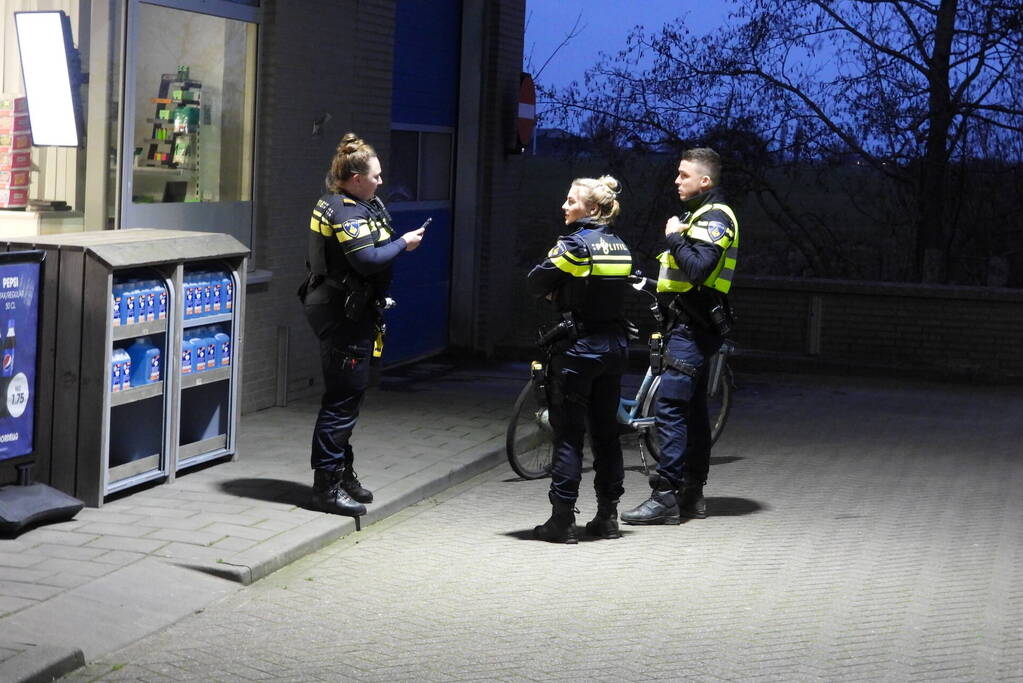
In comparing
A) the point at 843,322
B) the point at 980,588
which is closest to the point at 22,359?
the point at 980,588

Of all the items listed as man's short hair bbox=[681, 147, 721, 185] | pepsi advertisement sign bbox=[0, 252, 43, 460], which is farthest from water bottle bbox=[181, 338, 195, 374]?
man's short hair bbox=[681, 147, 721, 185]

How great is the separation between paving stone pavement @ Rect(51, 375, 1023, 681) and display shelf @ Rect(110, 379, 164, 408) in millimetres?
1492

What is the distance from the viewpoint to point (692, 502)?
28.6 feet

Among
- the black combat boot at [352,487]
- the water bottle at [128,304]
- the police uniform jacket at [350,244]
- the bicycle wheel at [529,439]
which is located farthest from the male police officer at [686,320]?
the water bottle at [128,304]

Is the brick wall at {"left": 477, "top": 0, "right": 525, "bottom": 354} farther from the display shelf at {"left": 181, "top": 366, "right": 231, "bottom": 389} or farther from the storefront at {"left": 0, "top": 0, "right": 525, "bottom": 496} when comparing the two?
the display shelf at {"left": 181, "top": 366, "right": 231, "bottom": 389}

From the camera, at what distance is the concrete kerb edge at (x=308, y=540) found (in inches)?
274

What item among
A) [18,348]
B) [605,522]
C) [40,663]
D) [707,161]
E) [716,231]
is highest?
[707,161]

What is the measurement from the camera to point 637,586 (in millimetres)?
7078

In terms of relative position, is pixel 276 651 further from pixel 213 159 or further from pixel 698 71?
pixel 698 71

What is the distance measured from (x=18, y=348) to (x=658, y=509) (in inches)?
139

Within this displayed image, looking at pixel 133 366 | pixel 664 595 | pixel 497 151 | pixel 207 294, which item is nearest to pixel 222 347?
pixel 207 294

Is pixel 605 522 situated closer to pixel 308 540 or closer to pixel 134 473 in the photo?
pixel 308 540

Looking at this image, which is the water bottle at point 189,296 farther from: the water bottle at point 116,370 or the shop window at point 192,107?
the shop window at point 192,107

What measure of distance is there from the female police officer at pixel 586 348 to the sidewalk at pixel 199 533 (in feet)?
3.88
